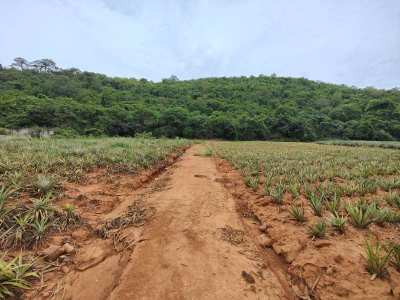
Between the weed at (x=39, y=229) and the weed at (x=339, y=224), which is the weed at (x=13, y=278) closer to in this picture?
the weed at (x=39, y=229)

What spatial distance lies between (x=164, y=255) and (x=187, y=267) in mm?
371

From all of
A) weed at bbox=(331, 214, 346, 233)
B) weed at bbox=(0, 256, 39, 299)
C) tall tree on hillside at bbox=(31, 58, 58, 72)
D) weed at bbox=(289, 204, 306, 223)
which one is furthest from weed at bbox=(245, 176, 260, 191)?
tall tree on hillside at bbox=(31, 58, 58, 72)

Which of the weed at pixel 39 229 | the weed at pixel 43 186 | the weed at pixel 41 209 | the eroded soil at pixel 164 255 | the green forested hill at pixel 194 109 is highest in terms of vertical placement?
the green forested hill at pixel 194 109

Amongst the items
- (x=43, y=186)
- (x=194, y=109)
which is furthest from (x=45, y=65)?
(x=43, y=186)

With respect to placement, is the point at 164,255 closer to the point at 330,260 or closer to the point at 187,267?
the point at 187,267

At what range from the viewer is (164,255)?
264 centimetres

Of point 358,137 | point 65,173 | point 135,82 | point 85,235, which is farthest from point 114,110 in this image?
point 358,137

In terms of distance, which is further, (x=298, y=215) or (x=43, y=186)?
(x=43, y=186)

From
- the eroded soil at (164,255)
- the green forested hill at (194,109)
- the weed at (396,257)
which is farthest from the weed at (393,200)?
the green forested hill at (194,109)

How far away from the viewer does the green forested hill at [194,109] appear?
39.0 meters

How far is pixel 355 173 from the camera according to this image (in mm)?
6586

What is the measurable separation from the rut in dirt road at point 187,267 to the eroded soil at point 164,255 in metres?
0.01

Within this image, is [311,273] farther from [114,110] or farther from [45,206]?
[114,110]

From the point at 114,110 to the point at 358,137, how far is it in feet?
180
